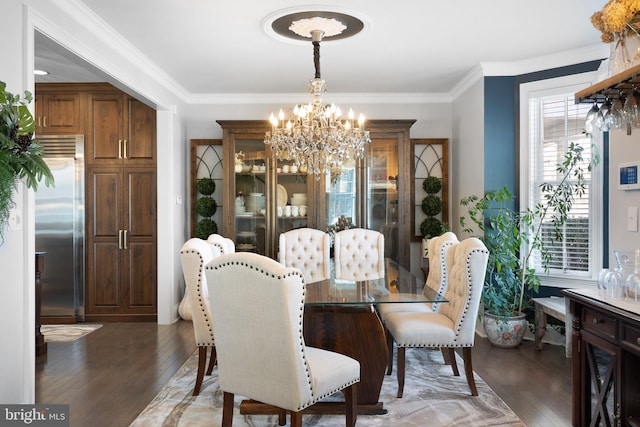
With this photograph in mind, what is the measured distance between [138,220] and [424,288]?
352 cm

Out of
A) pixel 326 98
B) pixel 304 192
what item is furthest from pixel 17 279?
pixel 326 98

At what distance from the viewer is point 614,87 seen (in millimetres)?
2137

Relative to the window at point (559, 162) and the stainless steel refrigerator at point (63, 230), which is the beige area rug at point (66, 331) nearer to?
the stainless steel refrigerator at point (63, 230)

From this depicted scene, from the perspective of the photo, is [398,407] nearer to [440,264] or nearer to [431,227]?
[440,264]

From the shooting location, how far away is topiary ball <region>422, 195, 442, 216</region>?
532 cm

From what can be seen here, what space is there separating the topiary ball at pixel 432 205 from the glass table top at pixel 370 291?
212 centimetres

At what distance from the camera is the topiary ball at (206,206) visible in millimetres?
5301

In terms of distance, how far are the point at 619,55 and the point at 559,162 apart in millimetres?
2085

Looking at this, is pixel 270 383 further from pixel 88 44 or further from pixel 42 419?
pixel 88 44

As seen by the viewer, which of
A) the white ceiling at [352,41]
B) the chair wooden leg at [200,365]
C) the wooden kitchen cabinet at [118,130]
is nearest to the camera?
the chair wooden leg at [200,365]

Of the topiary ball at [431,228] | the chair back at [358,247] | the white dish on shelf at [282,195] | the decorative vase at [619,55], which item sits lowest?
the chair back at [358,247]

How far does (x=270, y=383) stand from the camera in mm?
2012

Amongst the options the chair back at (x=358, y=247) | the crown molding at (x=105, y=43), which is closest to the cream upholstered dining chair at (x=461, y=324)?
the chair back at (x=358, y=247)

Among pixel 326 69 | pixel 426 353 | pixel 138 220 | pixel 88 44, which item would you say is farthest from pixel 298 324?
pixel 138 220
